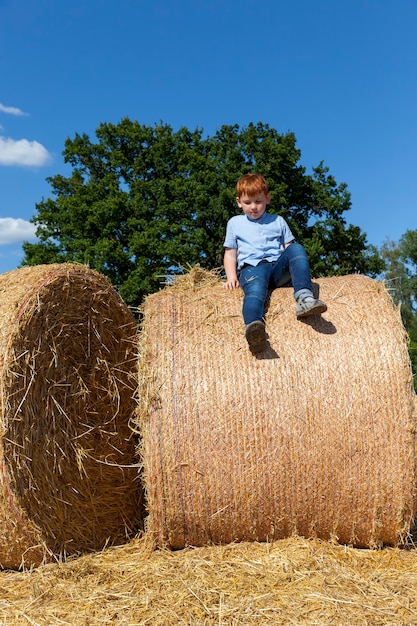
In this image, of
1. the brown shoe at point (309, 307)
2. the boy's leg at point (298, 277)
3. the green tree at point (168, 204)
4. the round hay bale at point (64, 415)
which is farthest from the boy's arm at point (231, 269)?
the green tree at point (168, 204)

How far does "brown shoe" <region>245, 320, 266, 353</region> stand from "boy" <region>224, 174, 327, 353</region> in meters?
0.20

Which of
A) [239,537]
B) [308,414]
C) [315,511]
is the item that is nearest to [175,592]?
[239,537]

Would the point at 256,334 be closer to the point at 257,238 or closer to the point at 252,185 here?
the point at 257,238

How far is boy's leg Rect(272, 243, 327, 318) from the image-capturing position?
13.1ft

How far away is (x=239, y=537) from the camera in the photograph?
13.0 ft

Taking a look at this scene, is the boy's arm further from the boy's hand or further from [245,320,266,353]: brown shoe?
[245,320,266,353]: brown shoe

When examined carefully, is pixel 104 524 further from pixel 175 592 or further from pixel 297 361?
pixel 297 361

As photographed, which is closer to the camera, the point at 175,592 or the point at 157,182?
the point at 175,592

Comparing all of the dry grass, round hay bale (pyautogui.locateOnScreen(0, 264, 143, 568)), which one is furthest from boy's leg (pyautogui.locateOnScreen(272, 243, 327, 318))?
the dry grass

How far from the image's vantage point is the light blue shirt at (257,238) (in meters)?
4.75

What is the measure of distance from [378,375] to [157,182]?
63.7ft

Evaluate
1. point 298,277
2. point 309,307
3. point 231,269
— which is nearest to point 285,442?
point 309,307

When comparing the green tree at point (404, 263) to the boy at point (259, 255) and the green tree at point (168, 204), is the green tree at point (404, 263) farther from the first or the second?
the boy at point (259, 255)

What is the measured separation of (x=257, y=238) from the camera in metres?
4.79
